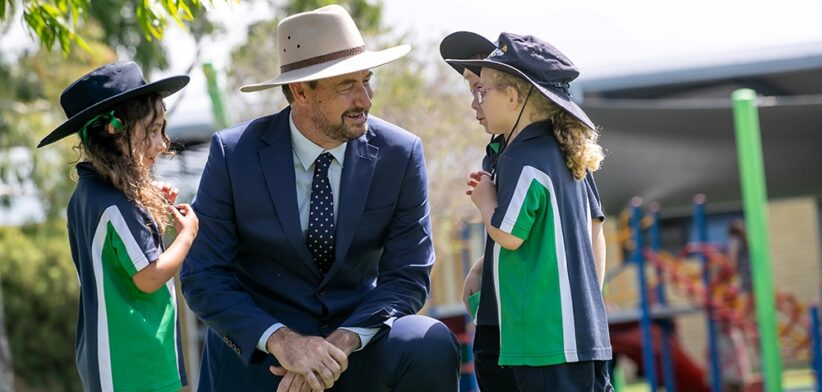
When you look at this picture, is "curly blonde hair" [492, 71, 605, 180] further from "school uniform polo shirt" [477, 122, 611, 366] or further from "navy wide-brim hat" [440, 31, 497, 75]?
"navy wide-brim hat" [440, 31, 497, 75]

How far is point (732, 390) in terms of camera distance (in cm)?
1241

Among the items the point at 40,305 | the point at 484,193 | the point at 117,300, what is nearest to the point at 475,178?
the point at 484,193

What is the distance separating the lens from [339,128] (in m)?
4.08

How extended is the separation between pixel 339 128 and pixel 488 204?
0.56m

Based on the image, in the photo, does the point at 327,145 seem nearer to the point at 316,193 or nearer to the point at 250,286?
the point at 316,193

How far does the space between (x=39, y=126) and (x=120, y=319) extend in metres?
8.27

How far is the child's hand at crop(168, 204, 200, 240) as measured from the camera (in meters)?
4.00

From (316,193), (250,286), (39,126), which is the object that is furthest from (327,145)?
(39,126)

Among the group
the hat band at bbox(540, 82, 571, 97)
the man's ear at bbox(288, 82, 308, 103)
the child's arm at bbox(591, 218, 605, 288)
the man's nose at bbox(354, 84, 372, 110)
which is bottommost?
the child's arm at bbox(591, 218, 605, 288)

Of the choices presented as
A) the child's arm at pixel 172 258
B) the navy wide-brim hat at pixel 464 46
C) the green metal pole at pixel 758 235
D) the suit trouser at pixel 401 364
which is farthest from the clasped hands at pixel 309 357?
the green metal pole at pixel 758 235

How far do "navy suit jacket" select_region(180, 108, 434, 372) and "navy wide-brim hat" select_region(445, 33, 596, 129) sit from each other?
1.50 ft

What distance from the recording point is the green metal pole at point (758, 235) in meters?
8.95

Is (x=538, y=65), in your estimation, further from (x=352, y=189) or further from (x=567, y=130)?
(x=352, y=189)

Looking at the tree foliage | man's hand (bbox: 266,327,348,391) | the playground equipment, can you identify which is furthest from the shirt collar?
the tree foliage
